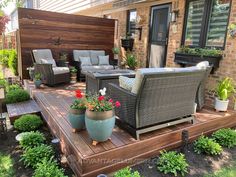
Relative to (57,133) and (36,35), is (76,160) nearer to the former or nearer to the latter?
(57,133)

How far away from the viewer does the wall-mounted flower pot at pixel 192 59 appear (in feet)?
14.6

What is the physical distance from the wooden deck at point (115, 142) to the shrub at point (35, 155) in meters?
0.23

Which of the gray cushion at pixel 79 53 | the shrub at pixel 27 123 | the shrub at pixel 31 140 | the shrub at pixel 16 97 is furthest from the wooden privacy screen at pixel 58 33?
the shrub at pixel 31 140

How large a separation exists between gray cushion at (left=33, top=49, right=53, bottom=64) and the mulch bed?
104 inches

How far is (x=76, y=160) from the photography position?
2.39m

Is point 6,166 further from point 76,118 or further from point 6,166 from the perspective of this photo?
point 76,118

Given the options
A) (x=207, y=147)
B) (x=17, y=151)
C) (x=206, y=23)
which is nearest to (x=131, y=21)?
(x=206, y=23)

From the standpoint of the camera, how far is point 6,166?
8.78 feet

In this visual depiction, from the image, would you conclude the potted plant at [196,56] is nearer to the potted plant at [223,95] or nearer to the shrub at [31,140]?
the potted plant at [223,95]

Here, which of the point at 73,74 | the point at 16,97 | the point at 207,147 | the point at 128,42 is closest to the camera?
the point at 207,147

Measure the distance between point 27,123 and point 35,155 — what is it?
101cm

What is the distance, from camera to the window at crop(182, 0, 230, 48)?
14.7 feet

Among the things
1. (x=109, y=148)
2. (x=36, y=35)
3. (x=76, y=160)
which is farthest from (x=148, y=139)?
(x=36, y=35)

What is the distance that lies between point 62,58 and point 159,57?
118 inches
